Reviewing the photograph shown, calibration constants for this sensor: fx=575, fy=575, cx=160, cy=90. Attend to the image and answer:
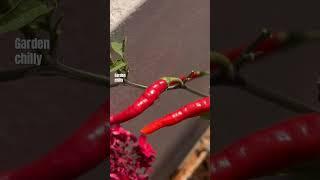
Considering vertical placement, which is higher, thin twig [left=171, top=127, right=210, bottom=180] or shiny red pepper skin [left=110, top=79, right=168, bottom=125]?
shiny red pepper skin [left=110, top=79, right=168, bottom=125]

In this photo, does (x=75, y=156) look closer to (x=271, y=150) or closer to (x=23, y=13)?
(x=23, y=13)

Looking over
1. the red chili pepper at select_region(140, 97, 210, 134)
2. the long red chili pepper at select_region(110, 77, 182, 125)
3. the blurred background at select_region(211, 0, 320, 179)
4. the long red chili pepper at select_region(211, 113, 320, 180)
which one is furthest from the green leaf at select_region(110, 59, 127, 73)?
Answer: the long red chili pepper at select_region(211, 113, 320, 180)

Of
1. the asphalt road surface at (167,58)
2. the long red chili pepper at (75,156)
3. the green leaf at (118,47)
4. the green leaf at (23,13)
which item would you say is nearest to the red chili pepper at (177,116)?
the asphalt road surface at (167,58)

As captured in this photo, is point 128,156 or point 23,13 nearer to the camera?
point 23,13

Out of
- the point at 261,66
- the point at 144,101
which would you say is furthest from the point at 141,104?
the point at 261,66

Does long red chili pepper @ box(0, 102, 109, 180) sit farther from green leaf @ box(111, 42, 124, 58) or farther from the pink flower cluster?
green leaf @ box(111, 42, 124, 58)

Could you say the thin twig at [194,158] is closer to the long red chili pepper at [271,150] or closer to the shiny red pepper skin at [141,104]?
the long red chili pepper at [271,150]
